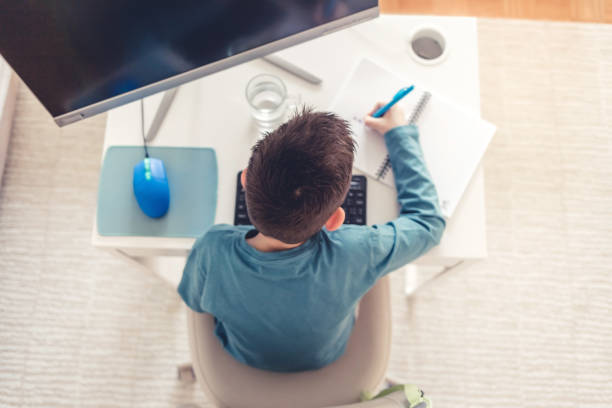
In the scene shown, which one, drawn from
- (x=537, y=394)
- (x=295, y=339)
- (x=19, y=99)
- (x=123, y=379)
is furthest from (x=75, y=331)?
(x=537, y=394)

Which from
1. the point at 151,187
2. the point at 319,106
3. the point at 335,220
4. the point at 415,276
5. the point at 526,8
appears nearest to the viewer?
the point at 335,220

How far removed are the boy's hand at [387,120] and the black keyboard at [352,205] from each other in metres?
0.11

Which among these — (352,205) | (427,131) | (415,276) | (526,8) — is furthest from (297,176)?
(526,8)

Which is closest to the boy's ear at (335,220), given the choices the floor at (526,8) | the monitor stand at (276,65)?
the monitor stand at (276,65)

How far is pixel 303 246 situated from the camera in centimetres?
70

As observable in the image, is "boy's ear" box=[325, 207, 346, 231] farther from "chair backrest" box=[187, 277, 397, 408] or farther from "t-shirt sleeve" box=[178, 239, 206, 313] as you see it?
"chair backrest" box=[187, 277, 397, 408]

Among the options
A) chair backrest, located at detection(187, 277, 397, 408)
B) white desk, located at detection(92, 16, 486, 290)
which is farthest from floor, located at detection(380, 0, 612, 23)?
chair backrest, located at detection(187, 277, 397, 408)

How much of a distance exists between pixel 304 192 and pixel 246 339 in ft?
1.15

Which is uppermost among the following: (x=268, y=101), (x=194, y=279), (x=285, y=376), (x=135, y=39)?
(x=135, y=39)

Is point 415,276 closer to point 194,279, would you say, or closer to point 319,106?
point 319,106

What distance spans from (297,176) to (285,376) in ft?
1.63

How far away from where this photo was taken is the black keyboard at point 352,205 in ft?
2.86

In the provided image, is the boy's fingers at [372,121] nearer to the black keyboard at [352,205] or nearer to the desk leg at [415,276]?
the black keyboard at [352,205]

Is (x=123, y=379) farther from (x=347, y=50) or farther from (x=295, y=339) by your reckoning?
(x=347, y=50)
